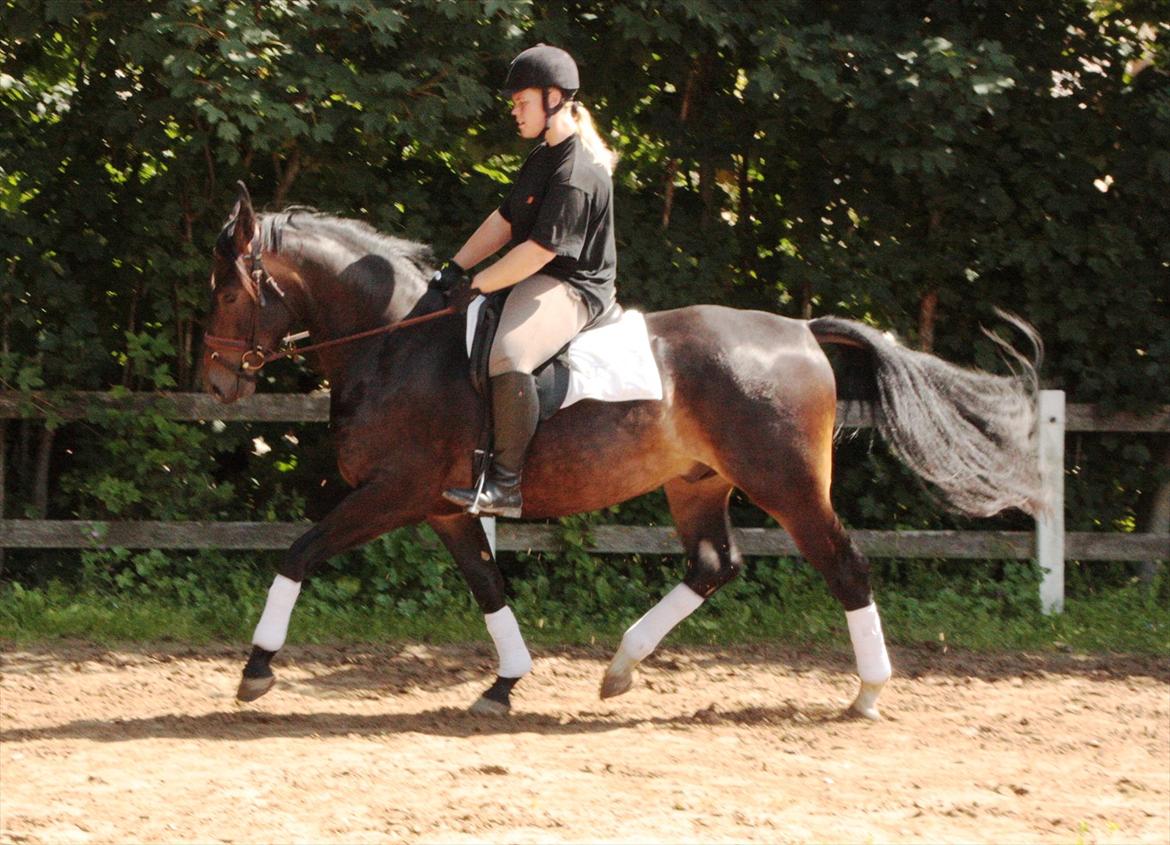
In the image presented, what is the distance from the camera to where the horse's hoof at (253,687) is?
20.0 feet

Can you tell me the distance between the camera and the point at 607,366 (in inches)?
243

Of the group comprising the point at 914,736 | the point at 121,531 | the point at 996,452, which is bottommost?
the point at 914,736

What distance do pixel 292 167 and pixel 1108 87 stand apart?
5198 mm

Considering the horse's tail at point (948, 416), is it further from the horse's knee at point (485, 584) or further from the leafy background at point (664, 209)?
the horse's knee at point (485, 584)

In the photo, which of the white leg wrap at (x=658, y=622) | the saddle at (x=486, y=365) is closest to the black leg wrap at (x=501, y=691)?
the white leg wrap at (x=658, y=622)

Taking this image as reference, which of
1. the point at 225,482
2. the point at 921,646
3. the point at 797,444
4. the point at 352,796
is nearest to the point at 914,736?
the point at 797,444

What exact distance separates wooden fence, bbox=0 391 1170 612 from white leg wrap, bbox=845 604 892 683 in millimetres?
2129

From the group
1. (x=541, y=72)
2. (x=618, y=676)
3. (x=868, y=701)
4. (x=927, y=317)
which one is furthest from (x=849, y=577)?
(x=927, y=317)

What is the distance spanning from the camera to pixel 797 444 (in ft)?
20.7

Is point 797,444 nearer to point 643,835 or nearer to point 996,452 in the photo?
→ point 996,452

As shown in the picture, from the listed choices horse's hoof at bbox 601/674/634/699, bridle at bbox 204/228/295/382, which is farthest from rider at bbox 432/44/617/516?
horse's hoof at bbox 601/674/634/699

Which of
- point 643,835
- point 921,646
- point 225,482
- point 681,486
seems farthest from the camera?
point 225,482

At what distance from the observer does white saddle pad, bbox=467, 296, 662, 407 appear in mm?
6156

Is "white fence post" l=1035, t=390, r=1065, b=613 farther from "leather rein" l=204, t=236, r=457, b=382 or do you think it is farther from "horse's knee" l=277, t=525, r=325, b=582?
"horse's knee" l=277, t=525, r=325, b=582
